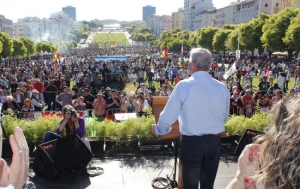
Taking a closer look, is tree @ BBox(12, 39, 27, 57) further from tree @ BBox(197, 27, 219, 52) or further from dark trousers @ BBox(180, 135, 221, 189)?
dark trousers @ BBox(180, 135, 221, 189)

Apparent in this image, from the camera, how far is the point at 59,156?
5.35 meters

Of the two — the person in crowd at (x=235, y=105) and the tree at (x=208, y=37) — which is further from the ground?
the tree at (x=208, y=37)

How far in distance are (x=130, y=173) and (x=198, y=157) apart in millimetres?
2795

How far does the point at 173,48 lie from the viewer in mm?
85062

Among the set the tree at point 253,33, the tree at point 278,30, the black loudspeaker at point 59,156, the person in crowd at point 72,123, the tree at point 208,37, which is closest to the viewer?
the black loudspeaker at point 59,156

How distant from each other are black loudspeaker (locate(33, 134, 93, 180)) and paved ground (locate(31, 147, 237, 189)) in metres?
0.24

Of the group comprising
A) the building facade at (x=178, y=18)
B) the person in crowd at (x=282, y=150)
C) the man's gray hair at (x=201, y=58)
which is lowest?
the person in crowd at (x=282, y=150)

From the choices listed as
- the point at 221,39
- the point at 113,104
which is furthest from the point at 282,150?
the point at 221,39

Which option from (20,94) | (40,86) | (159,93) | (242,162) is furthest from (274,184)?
(40,86)

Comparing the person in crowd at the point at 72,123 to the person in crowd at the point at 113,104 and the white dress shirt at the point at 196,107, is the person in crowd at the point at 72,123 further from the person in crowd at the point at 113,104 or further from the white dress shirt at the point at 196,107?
the person in crowd at the point at 113,104

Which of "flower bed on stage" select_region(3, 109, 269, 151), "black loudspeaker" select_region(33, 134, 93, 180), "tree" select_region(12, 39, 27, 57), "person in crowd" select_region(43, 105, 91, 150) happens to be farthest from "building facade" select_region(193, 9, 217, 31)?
"black loudspeaker" select_region(33, 134, 93, 180)

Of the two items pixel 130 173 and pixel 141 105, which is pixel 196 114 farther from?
pixel 141 105

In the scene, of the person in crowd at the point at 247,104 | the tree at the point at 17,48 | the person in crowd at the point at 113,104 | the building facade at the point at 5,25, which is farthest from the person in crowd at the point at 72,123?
the building facade at the point at 5,25

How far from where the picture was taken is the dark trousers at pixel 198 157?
341 cm
